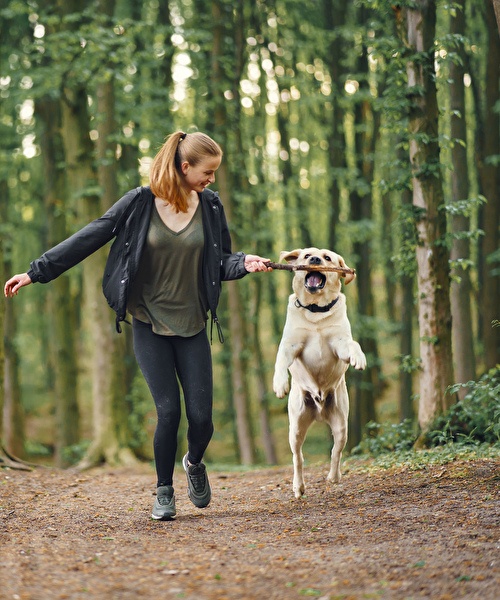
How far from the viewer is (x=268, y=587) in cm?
412

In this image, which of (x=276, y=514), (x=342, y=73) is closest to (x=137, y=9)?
(x=342, y=73)

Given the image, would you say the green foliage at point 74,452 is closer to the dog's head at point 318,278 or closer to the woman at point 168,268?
the dog's head at point 318,278

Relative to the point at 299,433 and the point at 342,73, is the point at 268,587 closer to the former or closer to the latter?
the point at 299,433

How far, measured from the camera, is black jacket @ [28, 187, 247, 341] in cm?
577

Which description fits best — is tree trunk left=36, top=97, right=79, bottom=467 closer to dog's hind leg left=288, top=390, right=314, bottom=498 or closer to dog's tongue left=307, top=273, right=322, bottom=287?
dog's hind leg left=288, top=390, right=314, bottom=498

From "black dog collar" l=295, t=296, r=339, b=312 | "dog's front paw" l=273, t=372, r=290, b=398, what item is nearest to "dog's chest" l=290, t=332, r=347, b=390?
"black dog collar" l=295, t=296, r=339, b=312

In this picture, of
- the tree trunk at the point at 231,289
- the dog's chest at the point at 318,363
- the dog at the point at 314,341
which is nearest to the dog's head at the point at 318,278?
the dog at the point at 314,341

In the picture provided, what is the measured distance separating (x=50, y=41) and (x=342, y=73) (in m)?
7.09

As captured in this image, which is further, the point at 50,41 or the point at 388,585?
the point at 50,41

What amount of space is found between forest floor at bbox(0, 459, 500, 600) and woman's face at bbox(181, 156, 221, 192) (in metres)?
2.38

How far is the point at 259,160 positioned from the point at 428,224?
37.9ft

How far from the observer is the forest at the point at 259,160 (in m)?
9.67

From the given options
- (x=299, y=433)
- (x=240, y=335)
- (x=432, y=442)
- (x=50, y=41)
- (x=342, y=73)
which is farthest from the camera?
(x=342, y=73)

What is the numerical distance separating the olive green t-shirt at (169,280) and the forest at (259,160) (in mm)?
2993
